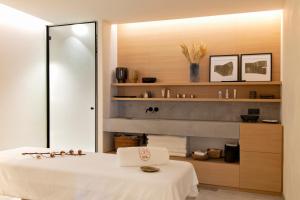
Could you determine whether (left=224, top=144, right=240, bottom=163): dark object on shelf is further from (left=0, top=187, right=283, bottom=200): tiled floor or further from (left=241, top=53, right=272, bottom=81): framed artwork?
(left=241, top=53, right=272, bottom=81): framed artwork

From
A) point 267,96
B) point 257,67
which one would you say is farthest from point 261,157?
point 257,67

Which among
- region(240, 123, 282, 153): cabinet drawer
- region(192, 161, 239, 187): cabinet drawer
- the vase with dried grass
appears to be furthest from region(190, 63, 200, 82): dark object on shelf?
region(192, 161, 239, 187): cabinet drawer

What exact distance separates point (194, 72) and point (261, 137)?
50.7 inches

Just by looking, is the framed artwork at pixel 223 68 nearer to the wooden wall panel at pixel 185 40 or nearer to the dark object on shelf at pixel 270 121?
the wooden wall panel at pixel 185 40

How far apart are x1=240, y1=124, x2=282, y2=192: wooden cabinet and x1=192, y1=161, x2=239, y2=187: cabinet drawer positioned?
0.10 m

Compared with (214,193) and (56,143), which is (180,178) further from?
(56,143)

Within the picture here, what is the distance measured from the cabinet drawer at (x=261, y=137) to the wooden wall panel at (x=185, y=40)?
795 mm

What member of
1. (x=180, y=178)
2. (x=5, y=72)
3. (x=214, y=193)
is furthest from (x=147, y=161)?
(x=5, y=72)

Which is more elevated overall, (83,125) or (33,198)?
→ (83,125)

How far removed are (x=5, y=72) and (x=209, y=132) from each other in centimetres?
303

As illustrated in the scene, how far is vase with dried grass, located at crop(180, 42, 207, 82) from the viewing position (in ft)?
13.7

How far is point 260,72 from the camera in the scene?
3955 mm

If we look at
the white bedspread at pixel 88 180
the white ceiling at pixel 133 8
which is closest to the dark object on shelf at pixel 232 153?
the white bedspread at pixel 88 180

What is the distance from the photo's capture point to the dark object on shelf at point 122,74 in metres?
4.58
